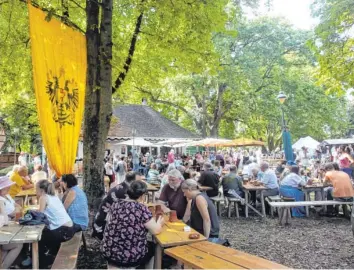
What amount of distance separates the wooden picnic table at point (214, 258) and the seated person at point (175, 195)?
2029 mm

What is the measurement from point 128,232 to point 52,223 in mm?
1604

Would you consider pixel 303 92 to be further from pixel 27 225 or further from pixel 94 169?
pixel 27 225

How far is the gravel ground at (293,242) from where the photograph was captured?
17.9 ft

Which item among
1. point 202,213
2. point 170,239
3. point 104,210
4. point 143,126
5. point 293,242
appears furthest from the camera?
point 143,126

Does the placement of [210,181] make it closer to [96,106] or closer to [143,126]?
[96,106]

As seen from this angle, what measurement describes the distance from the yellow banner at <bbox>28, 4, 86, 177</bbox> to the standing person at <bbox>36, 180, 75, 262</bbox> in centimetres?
114

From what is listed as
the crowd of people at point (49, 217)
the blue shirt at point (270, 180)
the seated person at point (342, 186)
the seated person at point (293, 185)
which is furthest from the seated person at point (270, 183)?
the crowd of people at point (49, 217)

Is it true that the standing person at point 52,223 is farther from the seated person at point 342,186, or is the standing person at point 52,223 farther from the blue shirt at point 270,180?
the seated person at point 342,186

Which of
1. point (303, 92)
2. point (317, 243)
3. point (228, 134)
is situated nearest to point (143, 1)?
point (317, 243)

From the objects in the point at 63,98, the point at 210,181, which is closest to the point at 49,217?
the point at 63,98

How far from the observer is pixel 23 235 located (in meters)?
4.02

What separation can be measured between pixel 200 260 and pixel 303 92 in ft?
85.6

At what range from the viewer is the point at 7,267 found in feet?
14.1

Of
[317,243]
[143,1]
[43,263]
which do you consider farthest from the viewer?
[143,1]
